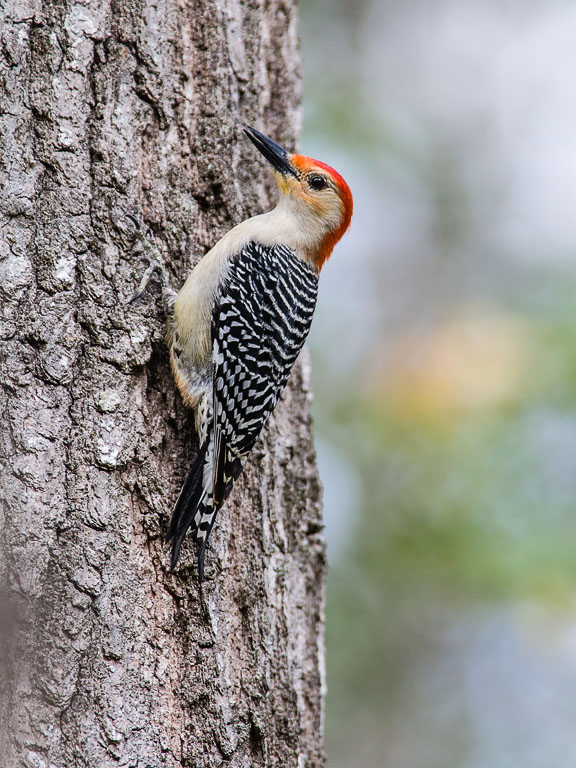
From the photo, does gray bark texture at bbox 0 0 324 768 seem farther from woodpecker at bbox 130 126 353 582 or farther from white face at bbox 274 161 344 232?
white face at bbox 274 161 344 232

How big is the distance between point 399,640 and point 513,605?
248 cm

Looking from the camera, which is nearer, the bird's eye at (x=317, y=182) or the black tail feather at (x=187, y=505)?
the black tail feather at (x=187, y=505)

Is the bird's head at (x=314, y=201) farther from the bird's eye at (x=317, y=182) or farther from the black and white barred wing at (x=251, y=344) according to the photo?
the black and white barred wing at (x=251, y=344)

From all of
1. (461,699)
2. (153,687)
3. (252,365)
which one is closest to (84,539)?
(153,687)

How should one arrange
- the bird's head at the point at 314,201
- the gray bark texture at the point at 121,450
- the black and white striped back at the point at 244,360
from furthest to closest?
the bird's head at the point at 314,201 < the black and white striped back at the point at 244,360 < the gray bark texture at the point at 121,450

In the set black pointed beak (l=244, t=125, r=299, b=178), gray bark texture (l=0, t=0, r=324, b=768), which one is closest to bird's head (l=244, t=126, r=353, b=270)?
black pointed beak (l=244, t=125, r=299, b=178)

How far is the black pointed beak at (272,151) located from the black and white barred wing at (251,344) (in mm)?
410

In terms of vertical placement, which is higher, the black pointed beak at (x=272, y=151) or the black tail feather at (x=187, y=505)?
the black pointed beak at (x=272, y=151)

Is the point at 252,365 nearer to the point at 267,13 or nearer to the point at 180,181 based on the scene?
the point at 180,181

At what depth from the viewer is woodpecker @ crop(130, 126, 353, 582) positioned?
314 centimetres

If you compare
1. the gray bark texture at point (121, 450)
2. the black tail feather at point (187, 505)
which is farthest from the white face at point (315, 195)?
the black tail feather at point (187, 505)

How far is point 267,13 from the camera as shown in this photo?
400cm

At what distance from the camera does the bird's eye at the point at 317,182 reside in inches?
167

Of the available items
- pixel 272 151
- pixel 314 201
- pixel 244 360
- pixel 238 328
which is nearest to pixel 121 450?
pixel 244 360
